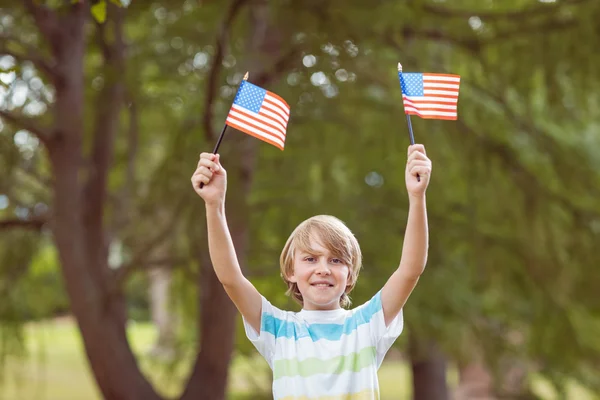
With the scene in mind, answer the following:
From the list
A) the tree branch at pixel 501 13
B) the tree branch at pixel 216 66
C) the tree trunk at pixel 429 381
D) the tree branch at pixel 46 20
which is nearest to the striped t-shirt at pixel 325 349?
the tree branch at pixel 216 66

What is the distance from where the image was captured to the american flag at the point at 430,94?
275 centimetres

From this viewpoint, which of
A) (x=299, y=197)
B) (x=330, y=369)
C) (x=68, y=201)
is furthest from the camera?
(x=299, y=197)

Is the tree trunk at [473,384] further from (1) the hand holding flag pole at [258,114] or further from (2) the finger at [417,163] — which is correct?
(2) the finger at [417,163]

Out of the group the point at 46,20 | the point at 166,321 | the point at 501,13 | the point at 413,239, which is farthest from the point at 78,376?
the point at 413,239

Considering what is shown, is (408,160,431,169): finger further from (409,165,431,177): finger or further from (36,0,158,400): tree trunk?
(36,0,158,400): tree trunk

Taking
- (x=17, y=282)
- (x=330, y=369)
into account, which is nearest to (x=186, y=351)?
(x=17, y=282)

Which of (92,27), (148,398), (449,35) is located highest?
(92,27)

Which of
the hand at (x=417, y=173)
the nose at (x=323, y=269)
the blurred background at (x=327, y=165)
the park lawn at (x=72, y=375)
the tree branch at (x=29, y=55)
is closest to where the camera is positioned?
the hand at (x=417, y=173)

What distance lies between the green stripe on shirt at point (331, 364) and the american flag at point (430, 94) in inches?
32.7

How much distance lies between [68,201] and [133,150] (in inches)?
59.1

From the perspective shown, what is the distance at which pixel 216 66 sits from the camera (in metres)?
5.43

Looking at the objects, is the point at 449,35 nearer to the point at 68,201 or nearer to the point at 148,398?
the point at 68,201

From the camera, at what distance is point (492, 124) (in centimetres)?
691

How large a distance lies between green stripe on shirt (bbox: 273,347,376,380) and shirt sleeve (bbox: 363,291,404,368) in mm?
44
